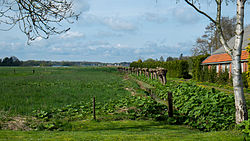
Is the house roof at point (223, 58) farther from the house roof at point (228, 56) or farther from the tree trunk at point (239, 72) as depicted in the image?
the tree trunk at point (239, 72)

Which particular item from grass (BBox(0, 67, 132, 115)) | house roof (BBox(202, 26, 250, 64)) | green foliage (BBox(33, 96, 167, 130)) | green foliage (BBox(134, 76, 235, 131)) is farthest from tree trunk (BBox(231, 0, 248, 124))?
house roof (BBox(202, 26, 250, 64))

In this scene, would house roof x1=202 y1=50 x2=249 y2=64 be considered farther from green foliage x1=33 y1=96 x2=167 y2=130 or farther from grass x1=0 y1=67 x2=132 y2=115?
green foliage x1=33 y1=96 x2=167 y2=130

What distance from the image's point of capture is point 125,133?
675cm

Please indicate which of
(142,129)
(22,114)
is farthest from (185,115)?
(22,114)

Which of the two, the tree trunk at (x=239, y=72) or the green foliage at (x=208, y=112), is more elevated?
the tree trunk at (x=239, y=72)

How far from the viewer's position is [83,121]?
9023mm

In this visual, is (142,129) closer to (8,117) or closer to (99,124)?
(99,124)

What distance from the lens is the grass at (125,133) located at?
19.2ft

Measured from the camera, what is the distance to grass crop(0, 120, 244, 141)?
586 cm

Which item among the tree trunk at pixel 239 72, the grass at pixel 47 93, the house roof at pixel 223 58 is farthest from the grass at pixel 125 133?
the house roof at pixel 223 58

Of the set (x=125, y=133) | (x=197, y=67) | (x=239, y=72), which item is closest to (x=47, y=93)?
(x=125, y=133)

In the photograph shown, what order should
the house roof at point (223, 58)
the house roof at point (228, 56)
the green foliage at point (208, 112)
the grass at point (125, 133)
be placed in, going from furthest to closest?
1. the house roof at point (228, 56)
2. the house roof at point (223, 58)
3. the green foliage at point (208, 112)
4. the grass at point (125, 133)

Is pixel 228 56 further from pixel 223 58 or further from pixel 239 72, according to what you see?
pixel 239 72

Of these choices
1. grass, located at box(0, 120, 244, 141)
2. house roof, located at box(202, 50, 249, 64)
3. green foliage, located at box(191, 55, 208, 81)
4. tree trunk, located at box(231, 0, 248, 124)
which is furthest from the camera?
green foliage, located at box(191, 55, 208, 81)
